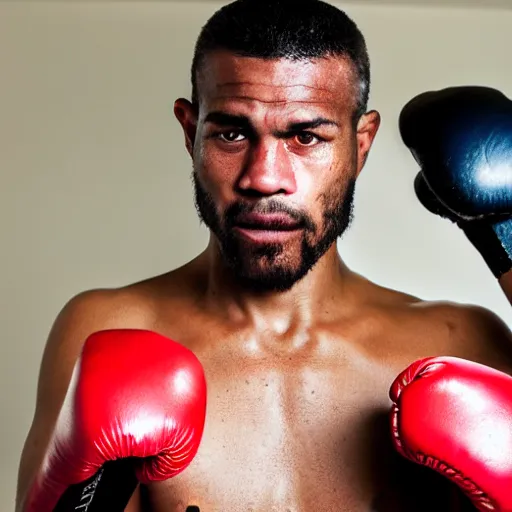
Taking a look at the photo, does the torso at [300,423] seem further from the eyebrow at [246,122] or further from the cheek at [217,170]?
the eyebrow at [246,122]

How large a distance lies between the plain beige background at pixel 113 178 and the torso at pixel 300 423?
3.30 feet

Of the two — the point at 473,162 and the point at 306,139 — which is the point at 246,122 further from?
the point at 473,162

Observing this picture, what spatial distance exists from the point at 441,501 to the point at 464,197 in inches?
21.7

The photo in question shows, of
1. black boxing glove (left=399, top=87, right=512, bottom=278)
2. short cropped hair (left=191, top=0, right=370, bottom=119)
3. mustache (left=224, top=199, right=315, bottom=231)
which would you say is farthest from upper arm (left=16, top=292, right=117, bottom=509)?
black boxing glove (left=399, top=87, right=512, bottom=278)

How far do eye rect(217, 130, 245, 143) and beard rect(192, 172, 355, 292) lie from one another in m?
0.10

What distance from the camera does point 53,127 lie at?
2.93m

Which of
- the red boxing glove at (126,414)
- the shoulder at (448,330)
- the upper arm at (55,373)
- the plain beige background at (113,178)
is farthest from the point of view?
the plain beige background at (113,178)

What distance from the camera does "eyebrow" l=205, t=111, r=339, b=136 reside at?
176cm

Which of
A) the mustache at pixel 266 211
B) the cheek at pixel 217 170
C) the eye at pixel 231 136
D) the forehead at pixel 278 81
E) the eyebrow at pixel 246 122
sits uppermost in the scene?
the forehead at pixel 278 81

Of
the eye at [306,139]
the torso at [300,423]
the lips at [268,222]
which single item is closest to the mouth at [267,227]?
the lips at [268,222]

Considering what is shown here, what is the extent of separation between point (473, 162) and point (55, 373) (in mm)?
830

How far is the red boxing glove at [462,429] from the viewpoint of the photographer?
1492 mm

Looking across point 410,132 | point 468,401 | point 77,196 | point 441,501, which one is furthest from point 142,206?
point 468,401

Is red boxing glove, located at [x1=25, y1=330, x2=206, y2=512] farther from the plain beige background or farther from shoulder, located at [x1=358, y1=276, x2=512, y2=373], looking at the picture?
the plain beige background
